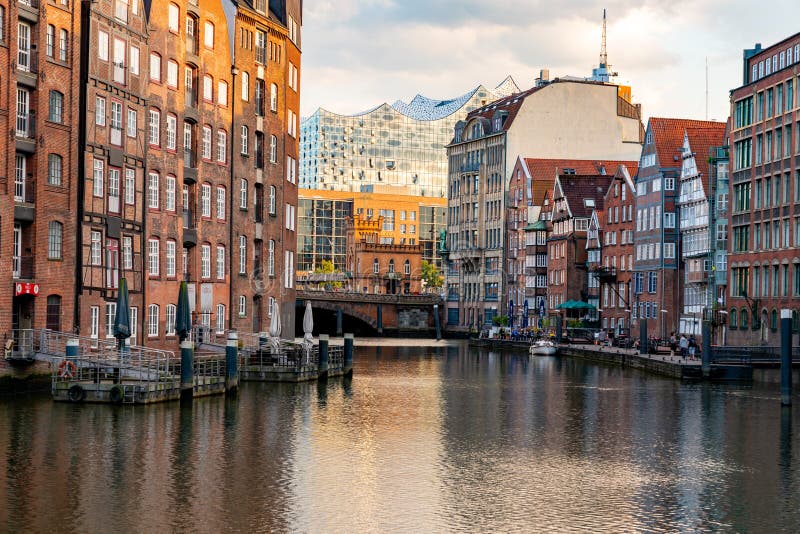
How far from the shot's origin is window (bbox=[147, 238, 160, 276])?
71.9 m

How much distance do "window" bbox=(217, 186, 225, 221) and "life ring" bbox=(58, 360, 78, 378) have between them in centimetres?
3190

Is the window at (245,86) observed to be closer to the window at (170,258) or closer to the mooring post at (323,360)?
the window at (170,258)

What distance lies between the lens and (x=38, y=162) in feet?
192

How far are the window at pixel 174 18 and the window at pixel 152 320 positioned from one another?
50.1 ft

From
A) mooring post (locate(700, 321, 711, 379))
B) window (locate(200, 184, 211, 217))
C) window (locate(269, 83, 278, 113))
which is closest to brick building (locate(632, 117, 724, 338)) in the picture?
mooring post (locate(700, 321, 711, 379))

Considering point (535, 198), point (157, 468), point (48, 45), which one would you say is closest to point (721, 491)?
point (157, 468)

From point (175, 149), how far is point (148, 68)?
627 centimetres

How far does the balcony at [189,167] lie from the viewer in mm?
78094

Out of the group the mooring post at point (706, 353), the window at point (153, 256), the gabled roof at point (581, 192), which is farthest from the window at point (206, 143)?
the gabled roof at point (581, 192)

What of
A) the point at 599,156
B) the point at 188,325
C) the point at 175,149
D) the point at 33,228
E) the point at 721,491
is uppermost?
the point at 599,156

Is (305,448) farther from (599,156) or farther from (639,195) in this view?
(599,156)

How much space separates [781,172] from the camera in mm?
100875

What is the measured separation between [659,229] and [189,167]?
5832 centimetres

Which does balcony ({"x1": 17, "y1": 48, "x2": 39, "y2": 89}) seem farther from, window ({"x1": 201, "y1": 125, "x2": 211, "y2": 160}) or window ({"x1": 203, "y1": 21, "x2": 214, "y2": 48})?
window ({"x1": 203, "y1": 21, "x2": 214, "y2": 48})
